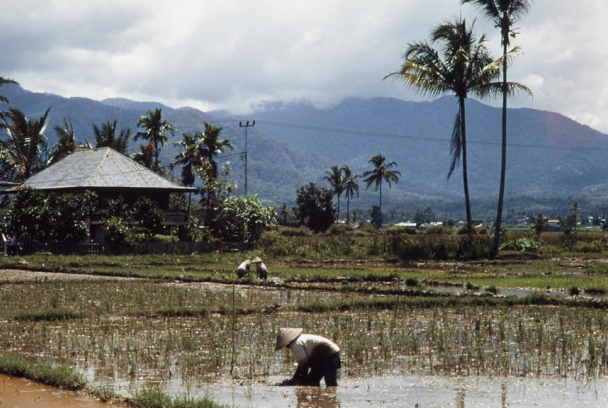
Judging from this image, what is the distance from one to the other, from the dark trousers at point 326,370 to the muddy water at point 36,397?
2621 mm

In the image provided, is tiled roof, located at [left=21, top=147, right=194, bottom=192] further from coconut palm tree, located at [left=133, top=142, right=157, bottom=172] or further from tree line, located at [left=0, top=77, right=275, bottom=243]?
coconut palm tree, located at [left=133, top=142, right=157, bottom=172]

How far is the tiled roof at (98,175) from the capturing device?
36125 millimetres

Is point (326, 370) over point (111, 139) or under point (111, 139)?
under

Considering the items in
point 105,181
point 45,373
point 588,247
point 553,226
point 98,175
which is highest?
point 98,175

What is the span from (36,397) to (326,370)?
137 inches

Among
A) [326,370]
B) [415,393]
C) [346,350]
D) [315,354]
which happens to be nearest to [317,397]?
[326,370]

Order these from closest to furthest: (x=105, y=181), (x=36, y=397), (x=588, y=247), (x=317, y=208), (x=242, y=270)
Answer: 1. (x=36, y=397)
2. (x=242, y=270)
3. (x=588, y=247)
4. (x=105, y=181)
5. (x=317, y=208)

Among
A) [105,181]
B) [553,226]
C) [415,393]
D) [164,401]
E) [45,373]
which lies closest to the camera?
[164,401]

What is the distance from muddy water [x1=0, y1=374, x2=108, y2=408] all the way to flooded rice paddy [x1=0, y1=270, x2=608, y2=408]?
1.76 feet

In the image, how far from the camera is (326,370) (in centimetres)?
877

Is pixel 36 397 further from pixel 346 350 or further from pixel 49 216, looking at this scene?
pixel 49 216

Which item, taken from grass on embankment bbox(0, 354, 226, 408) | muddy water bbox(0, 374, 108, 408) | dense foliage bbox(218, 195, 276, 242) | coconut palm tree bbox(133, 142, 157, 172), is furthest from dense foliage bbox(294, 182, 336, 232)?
muddy water bbox(0, 374, 108, 408)

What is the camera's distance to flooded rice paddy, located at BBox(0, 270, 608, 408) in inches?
331

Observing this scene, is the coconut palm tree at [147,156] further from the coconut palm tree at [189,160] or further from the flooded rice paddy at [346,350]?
the flooded rice paddy at [346,350]
